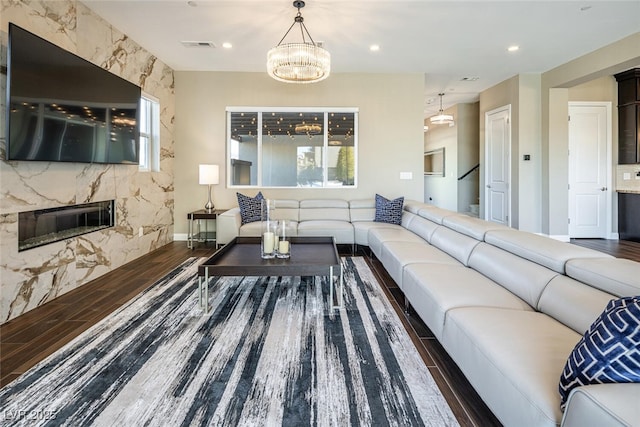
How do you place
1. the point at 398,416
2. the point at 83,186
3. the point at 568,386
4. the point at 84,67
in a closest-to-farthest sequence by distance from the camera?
1. the point at 568,386
2. the point at 398,416
3. the point at 84,67
4. the point at 83,186

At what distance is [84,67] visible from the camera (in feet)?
10.8

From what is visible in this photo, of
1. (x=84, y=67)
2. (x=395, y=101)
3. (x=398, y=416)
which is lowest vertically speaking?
(x=398, y=416)

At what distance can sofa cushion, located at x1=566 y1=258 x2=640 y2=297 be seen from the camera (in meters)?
1.46

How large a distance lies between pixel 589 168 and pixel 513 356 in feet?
21.8

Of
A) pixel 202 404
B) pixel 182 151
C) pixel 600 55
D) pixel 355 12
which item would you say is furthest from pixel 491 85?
pixel 202 404

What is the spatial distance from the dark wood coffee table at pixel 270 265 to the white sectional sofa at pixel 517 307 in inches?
24.0

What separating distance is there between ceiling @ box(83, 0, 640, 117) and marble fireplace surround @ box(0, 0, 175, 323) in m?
0.35

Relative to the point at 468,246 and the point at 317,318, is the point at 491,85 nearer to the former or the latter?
the point at 468,246

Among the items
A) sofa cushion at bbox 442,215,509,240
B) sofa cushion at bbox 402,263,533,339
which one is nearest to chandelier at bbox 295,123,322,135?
sofa cushion at bbox 442,215,509,240

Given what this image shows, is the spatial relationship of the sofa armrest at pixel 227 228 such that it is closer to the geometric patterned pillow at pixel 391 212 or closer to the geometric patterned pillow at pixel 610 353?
the geometric patterned pillow at pixel 391 212

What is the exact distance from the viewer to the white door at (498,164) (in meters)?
6.53

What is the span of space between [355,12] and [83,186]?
3.50 m

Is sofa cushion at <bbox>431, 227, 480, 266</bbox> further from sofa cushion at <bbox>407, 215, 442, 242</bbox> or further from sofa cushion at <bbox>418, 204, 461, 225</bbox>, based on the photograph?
sofa cushion at <bbox>418, 204, 461, 225</bbox>

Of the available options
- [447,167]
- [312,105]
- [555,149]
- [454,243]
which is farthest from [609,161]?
[312,105]
